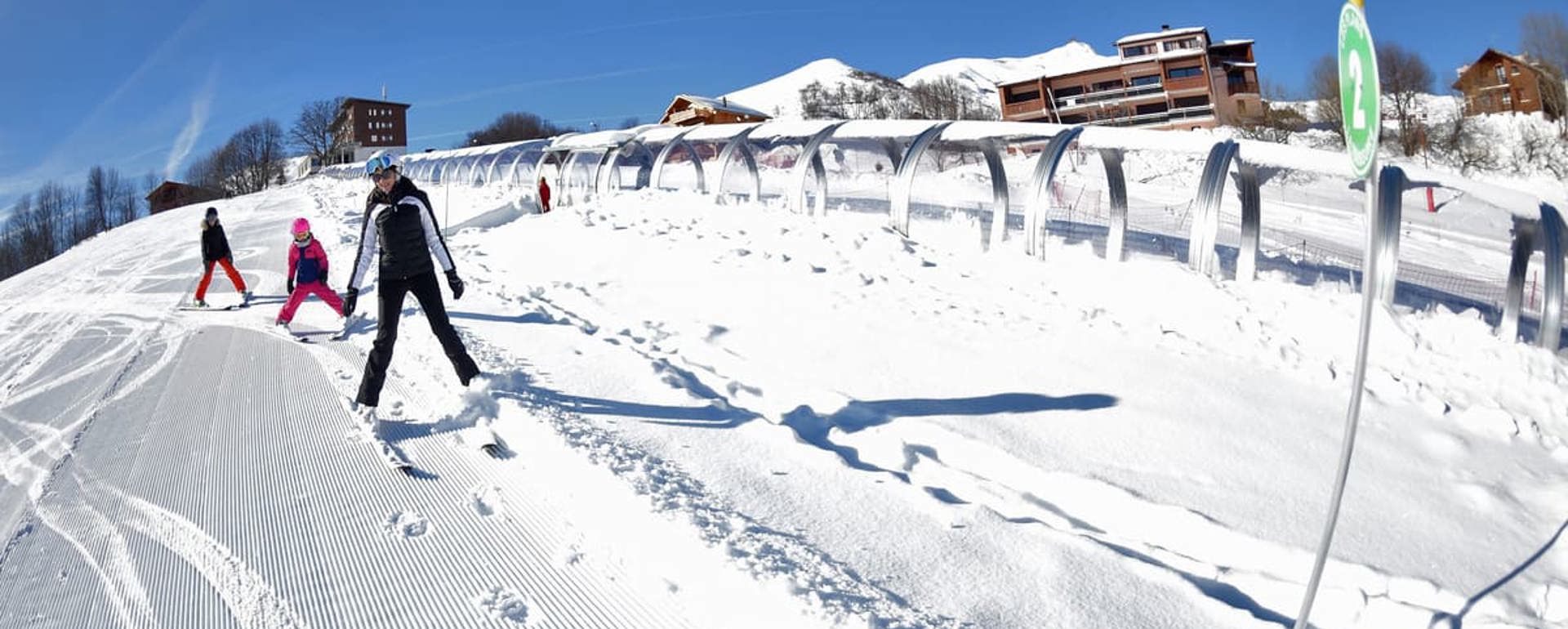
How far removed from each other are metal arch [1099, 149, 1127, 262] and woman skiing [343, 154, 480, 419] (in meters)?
7.10

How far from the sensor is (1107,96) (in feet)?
197

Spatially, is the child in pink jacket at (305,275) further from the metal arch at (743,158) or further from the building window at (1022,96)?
the building window at (1022,96)

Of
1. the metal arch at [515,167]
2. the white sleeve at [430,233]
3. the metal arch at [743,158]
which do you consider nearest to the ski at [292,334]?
the white sleeve at [430,233]

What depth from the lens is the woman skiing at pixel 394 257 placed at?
4.99 metres

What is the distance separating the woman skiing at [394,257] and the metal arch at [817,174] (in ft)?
25.0

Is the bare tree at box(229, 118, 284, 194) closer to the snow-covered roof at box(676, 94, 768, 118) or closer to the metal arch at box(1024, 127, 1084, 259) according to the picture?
the snow-covered roof at box(676, 94, 768, 118)

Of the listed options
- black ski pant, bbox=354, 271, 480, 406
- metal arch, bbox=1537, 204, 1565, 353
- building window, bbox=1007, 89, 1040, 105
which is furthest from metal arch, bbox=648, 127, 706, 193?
building window, bbox=1007, 89, 1040, 105

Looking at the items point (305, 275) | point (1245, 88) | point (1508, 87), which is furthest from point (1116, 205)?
point (1245, 88)

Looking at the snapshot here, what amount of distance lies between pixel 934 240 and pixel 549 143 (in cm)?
1390

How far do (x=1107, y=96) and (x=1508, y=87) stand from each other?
75.1 ft

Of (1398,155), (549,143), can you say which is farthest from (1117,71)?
(549,143)

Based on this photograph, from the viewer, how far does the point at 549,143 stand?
2164cm

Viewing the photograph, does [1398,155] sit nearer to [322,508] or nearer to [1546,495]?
[1546,495]

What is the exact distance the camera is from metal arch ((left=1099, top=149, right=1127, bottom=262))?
371 inches
